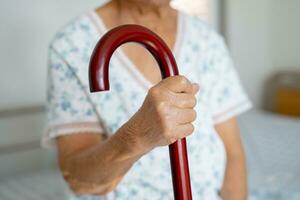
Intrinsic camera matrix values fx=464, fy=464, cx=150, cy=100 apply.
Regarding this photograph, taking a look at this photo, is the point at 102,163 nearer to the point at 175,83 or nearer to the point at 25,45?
the point at 175,83

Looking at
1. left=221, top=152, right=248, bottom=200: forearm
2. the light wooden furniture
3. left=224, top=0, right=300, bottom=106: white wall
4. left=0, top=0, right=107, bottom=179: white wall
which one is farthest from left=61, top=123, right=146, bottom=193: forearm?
the light wooden furniture

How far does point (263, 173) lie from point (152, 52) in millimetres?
1422

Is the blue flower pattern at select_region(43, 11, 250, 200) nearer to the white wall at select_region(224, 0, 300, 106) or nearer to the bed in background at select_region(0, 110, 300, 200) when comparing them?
the bed in background at select_region(0, 110, 300, 200)

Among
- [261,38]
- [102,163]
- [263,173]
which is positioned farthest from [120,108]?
[261,38]

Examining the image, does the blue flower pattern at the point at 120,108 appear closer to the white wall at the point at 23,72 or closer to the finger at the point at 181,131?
the finger at the point at 181,131

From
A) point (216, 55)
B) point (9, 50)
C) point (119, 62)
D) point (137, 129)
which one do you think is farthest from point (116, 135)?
point (9, 50)

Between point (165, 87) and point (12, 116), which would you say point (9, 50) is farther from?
point (165, 87)

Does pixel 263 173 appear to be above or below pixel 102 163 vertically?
below

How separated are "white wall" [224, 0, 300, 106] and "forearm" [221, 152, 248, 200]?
1991mm

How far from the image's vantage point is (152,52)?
1.74 ft

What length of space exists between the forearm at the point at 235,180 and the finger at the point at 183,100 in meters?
0.45

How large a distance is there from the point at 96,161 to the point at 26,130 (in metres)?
1.56

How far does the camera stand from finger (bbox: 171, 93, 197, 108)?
0.51 metres

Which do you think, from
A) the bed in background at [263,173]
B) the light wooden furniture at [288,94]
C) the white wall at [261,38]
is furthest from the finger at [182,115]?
the light wooden furniture at [288,94]
